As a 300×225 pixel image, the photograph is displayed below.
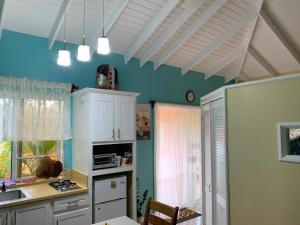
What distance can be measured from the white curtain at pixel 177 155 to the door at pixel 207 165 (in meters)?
1.09

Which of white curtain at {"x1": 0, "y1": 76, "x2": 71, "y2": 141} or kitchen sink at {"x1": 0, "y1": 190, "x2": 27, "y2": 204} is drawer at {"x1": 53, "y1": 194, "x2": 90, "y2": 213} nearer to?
kitchen sink at {"x1": 0, "y1": 190, "x2": 27, "y2": 204}

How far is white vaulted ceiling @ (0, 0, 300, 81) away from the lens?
2.76 m

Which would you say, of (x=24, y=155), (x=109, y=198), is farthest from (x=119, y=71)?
(x=109, y=198)

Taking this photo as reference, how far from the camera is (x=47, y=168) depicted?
117 inches

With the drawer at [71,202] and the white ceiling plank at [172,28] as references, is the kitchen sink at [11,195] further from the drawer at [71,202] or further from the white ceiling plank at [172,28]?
the white ceiling plank at [172,28]

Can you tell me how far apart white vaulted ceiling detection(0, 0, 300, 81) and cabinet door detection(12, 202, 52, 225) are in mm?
1980

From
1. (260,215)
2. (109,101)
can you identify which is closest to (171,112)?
(109,101)

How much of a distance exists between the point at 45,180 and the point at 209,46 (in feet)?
10.5

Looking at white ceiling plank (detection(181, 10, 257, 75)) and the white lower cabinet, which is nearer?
the white lower cabinet

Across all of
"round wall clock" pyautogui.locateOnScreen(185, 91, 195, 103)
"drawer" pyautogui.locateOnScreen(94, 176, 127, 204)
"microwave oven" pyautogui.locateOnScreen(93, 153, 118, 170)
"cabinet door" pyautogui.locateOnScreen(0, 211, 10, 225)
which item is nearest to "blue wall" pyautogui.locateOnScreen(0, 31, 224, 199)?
"round wall clock" pyautogui.locateOnScreen(185, 91, 195, 103)

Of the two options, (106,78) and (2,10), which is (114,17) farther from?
(2,10)

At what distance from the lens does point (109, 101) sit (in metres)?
3.05

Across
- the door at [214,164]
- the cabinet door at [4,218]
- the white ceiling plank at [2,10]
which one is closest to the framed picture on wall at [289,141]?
the door at [214,164]

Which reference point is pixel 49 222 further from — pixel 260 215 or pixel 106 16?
pixel 106 16
